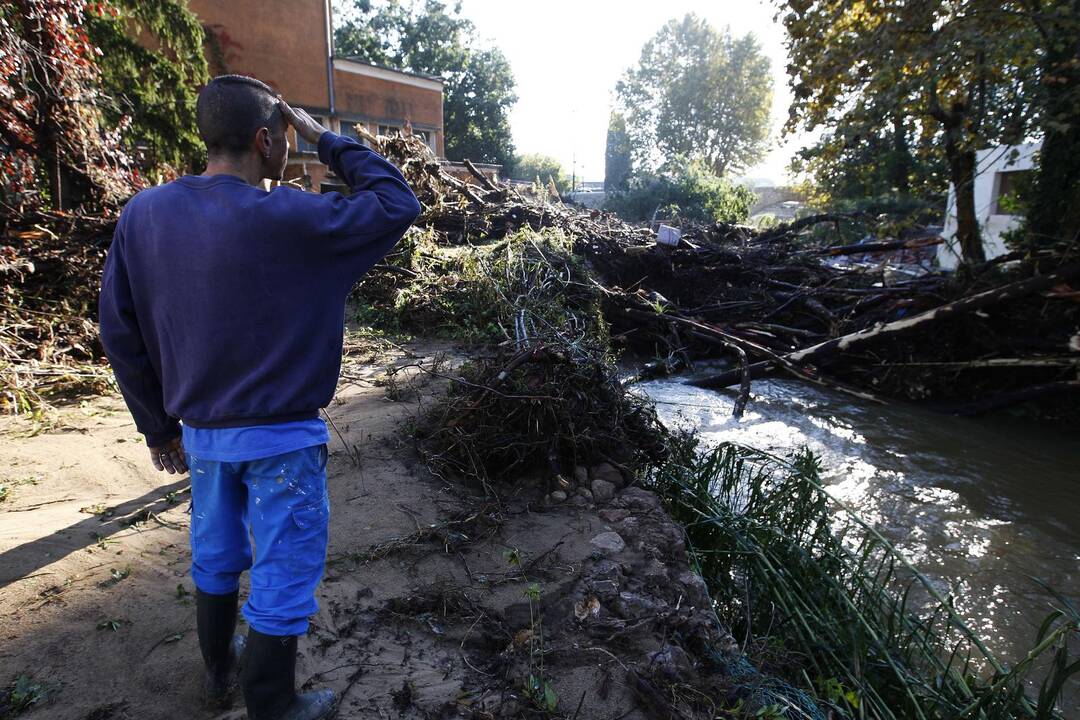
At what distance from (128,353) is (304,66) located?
1993 cm

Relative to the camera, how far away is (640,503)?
3414 millimetres

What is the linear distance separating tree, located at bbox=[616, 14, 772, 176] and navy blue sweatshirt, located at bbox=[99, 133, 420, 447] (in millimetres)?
45735

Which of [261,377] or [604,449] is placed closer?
[261,377]

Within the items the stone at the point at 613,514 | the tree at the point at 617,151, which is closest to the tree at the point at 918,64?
the stone at the point at 613,514

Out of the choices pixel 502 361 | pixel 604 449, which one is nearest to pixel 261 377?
pixel 502 361

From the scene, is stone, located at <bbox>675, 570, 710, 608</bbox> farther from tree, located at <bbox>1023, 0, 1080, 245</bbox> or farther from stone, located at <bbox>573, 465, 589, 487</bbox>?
tree, located at <bbox>1023, 0, 1080, 245</bbox>

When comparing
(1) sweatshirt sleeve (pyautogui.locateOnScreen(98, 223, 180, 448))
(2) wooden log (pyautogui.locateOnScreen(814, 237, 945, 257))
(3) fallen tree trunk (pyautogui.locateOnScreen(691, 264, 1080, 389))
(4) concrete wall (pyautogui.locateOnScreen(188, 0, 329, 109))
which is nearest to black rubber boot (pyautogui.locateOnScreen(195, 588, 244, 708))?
(1) sweatshirt sleeve (pyautogui.locateOnScreen(98, 223, 180, 448))

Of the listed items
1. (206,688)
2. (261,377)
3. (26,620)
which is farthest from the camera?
(26,620)

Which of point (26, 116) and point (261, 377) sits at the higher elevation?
point (26, 116)

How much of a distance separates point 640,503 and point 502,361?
121 cm

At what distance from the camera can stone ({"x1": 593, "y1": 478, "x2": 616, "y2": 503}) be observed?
3449mm

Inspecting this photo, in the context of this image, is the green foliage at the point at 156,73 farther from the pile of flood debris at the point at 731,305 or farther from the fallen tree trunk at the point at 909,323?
the fallen tree trunk at the point at 909,323

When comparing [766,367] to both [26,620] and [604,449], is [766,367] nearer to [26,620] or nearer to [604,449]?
[604,449]

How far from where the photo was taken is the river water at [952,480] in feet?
13.8
